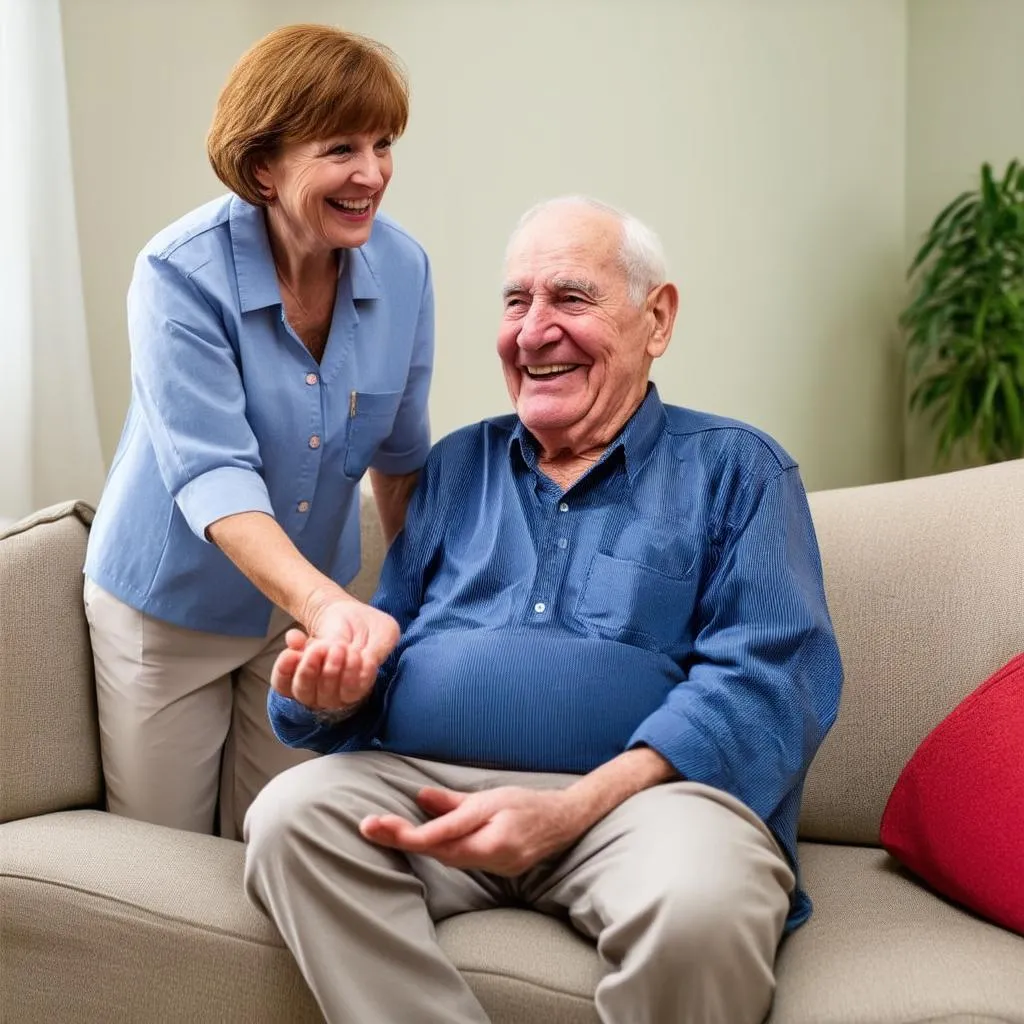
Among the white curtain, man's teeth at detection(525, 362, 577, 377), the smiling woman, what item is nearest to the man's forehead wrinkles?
man's teeth at detection(525, 362, 577, 377)

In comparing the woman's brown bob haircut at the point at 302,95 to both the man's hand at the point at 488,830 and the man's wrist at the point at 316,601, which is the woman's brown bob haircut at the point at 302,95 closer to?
the man's wrist at the point at 316,601

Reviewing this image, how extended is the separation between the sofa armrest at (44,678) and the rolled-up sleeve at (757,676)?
901mm

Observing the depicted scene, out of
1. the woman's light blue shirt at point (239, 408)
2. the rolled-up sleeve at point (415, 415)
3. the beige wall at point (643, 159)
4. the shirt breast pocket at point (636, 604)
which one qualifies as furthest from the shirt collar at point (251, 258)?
the beige wall at point (643, 159)

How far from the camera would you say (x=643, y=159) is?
390cm

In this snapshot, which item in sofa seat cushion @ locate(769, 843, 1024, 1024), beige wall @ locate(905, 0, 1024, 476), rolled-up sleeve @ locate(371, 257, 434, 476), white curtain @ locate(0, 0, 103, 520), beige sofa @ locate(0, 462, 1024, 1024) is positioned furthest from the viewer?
beige wall @ locate(905, 0, 1024, 476)

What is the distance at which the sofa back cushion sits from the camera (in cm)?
181

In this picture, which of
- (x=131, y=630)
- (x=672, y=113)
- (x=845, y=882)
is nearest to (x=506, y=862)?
(x=845, y=882)

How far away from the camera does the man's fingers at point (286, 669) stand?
4.61ft

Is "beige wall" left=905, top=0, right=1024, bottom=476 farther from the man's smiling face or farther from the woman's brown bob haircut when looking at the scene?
the woman's brown bob haircut

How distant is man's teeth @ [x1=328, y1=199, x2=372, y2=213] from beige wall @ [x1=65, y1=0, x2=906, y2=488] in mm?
1725

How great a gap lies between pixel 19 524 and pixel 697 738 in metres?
1.13

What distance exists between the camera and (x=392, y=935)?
54.0 inches

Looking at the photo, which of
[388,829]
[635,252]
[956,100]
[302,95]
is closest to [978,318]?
[956,100]

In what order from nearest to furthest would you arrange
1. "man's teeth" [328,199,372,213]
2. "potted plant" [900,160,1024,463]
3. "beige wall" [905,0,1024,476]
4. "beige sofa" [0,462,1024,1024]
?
"beige sofa" [0,462,1024,1024] < "man's teeth" [328,199,372,213] < "potted plant" [900,160,1024,463] < "beige wall" [905,0,1024,476]
